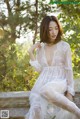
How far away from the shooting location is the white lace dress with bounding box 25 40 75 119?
9.25 ft

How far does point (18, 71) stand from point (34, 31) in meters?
0.76

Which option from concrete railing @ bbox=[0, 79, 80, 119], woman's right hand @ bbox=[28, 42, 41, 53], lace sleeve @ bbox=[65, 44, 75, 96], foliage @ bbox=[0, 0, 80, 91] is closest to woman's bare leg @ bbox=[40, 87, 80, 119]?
lace sleeve @ bbox=[65, 44, 75, 96]

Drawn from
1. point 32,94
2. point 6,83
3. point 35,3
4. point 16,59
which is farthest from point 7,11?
point 32,94

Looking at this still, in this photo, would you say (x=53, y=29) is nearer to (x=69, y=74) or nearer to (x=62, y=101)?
(x=69, y=74)

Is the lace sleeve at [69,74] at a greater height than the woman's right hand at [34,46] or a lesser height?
lesser

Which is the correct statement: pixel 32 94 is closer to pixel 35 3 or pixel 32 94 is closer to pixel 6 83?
pixel 6 83

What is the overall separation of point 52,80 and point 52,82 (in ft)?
0.19

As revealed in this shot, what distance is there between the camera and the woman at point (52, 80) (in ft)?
9.03

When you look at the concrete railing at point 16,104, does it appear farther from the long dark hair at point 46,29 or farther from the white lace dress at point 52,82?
the long dark hair at point 46,29

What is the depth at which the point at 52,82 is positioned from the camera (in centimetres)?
281

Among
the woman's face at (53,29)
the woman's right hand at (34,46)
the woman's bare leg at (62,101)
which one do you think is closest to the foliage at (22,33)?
the woman's right hand at (34,46)

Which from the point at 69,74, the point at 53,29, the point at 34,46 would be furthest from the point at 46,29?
the point at 69,74

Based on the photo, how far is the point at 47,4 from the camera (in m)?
5.26

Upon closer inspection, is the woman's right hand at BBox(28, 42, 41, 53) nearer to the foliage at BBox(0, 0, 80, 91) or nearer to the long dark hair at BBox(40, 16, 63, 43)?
the long dark hair at BBox(40, 16, 63, 43)
